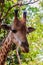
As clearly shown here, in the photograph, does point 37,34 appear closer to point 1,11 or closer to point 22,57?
point 22,57

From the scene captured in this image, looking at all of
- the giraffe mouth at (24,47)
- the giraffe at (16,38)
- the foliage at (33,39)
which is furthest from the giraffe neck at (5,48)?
the foliage at (33,39)

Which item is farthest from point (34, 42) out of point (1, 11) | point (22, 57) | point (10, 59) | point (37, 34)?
point (1, 11)

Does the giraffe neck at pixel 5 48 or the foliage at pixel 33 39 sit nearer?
the giraffe neck at pixel 5 48

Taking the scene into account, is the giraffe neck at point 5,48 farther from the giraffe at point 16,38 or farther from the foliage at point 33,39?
the foliage at point 33,39

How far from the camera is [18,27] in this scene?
2193 millimetres

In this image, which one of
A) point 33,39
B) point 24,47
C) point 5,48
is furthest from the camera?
point 33,39

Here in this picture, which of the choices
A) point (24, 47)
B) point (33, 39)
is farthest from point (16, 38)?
point (33, 39)

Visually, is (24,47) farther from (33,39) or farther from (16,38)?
(33,39)

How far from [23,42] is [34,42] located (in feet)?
4.61

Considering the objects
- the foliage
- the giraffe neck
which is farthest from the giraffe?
the foliage

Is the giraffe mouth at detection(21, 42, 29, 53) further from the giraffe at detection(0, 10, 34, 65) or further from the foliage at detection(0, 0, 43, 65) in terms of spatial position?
the foliage at detection(0, 0, 43, 65)

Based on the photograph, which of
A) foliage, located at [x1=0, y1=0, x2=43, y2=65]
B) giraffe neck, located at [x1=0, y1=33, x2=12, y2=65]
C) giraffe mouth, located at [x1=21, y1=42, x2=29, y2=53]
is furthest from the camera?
foliage, located at [x1=0, y1=0, x2=43, y2=65]

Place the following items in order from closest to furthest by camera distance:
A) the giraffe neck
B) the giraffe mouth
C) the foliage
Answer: the giraffe mouth
the giraffe neck
the foliage

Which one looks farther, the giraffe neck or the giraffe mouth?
the giraffe neck
